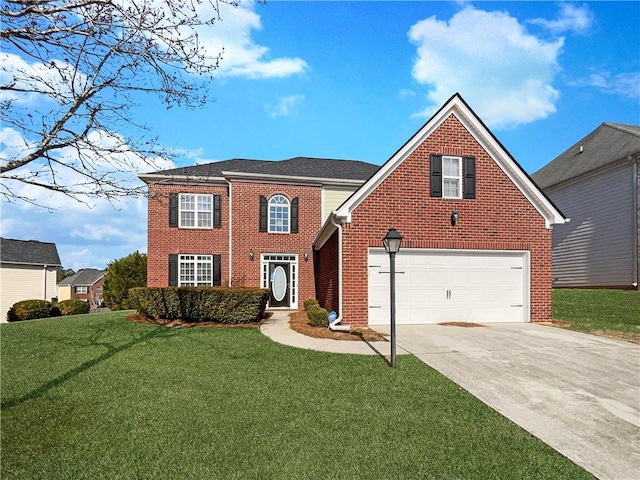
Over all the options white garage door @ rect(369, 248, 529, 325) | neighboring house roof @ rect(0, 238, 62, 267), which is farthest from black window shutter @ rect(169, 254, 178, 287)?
neighboring house roof @ rect(0, 238, 62, 267)

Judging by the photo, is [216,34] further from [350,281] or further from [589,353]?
[589,353]

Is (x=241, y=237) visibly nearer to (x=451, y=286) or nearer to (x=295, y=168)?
(x=295, y=168)

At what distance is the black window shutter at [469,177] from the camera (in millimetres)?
11859

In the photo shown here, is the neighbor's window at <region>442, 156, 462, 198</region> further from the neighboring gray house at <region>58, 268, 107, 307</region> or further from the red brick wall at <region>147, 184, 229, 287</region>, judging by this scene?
the neighboring gray house at <region>58, 268, 107, 307</region>

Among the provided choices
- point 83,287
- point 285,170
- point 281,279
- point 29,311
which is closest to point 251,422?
point 281,279

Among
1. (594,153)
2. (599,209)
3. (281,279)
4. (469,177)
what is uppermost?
(594,153)

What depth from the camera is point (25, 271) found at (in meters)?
25.4

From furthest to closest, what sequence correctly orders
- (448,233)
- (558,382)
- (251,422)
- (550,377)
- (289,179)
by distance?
(289,179) < (448,233) < (550,377) < (558,382) < (251,422)

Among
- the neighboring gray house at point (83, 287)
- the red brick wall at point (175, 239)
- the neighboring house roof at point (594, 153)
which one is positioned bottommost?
the neighboring gray house at point (83, 287)

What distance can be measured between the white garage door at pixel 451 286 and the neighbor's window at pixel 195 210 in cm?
865

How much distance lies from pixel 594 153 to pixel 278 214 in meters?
17.4

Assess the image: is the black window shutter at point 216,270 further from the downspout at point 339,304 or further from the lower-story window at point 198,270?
the downspout at point 339,304

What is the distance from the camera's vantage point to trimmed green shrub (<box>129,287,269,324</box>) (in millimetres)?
11688

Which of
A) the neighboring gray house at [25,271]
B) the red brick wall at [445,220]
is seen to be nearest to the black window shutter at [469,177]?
the red brick wall at [445,220]
